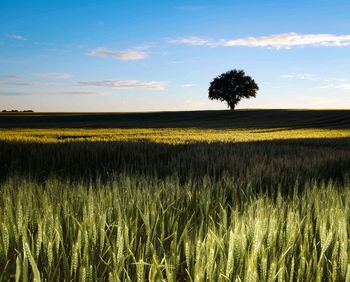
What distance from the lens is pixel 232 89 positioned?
88875mm

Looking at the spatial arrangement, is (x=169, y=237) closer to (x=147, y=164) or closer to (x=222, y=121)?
(x=147, y=164)

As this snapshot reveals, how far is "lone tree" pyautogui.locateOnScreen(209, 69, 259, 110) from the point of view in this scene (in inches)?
3499

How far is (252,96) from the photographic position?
89.5 m

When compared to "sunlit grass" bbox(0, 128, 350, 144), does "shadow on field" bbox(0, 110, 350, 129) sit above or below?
above

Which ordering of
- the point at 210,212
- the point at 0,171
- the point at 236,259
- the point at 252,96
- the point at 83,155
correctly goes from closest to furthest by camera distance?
the point at 236,259, the point at 210,212, the point at 0,171, the point at 83,155, the point at 252,96

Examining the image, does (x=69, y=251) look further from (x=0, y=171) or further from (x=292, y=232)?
(x=0, y=171)

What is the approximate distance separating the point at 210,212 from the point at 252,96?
88.8 m

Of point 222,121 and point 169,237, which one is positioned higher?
point 222,121

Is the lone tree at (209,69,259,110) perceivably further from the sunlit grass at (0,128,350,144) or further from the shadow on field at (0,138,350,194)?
the shadow on field at (0,138,350,194)

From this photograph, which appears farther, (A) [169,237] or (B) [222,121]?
(B) [222,121]

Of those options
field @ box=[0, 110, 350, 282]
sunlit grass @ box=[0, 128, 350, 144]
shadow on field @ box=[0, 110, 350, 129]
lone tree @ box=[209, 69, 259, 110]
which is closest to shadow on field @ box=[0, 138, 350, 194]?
field @ box=[0, 110, 350, 282]

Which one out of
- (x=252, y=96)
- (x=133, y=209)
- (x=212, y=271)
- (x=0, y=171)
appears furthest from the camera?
(x=252, y=96)

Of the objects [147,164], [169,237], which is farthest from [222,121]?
[169,237]

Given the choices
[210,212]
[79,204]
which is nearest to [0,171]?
[79,204]
